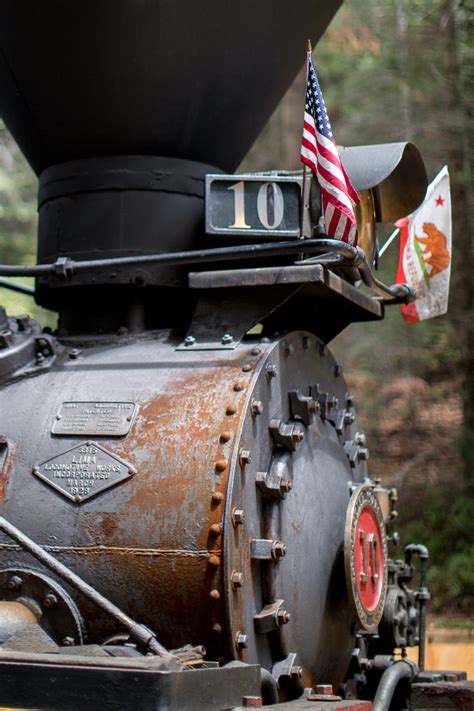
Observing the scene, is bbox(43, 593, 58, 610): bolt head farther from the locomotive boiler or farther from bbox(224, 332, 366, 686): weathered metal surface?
bbox(224, 332, 366, 686): weathered metal surface

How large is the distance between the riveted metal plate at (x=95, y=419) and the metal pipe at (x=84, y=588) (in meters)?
0.39

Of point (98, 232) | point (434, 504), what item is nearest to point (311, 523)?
point (98, 232)

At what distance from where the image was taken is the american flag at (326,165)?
353cm

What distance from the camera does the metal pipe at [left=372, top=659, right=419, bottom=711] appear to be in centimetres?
378

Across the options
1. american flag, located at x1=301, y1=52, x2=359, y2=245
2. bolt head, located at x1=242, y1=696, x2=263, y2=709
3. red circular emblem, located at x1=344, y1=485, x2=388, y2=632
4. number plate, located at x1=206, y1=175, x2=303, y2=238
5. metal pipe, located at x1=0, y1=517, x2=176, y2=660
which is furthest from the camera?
number plate, located at x1=206, y1=175, x2=303, y2=238

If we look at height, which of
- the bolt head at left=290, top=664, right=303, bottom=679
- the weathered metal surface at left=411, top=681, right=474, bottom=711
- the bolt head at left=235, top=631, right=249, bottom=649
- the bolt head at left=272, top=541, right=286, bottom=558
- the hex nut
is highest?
the hex nut

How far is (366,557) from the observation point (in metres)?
3.88

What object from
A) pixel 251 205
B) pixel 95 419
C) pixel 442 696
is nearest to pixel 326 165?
pixel 251 205

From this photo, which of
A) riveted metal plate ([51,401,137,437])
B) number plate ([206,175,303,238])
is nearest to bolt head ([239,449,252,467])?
riveted metal plate ([51,401,137,437])

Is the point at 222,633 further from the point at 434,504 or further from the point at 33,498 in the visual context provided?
the point at 434,504

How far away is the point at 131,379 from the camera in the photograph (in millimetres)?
3633

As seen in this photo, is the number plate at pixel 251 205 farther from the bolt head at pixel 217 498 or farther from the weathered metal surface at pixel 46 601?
the weathered metal surface at pixel 46 601

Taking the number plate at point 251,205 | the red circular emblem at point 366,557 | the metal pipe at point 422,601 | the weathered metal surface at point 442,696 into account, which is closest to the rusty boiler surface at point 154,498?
the number plate at point 251,205

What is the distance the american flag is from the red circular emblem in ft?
3.37
